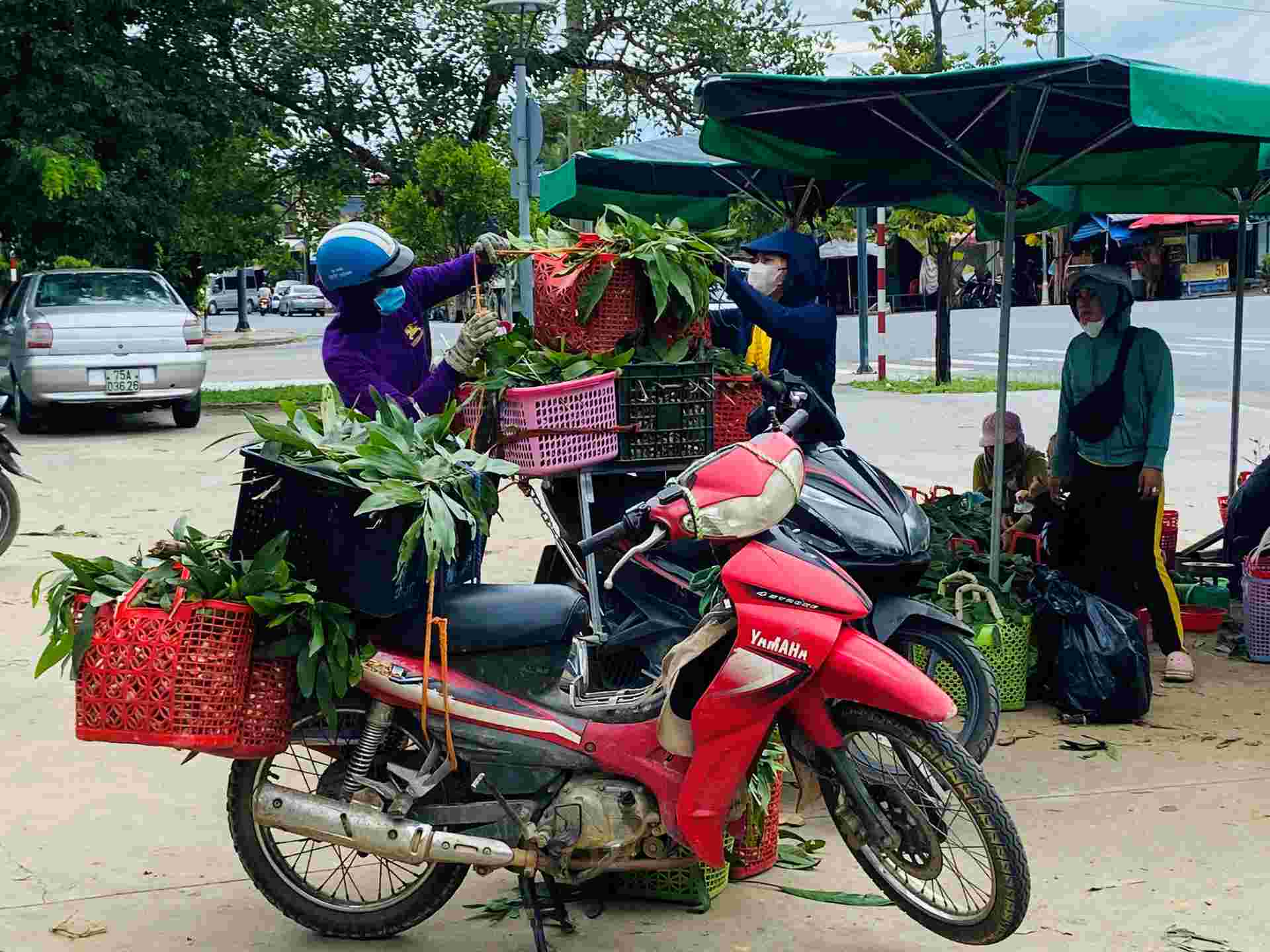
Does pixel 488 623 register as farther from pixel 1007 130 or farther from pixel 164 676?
pixel 1007 130

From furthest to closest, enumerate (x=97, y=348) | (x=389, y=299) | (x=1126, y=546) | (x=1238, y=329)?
(x=97, y=348) < (x=1238, y=329) < (x=1126, y=546) < (x=389, y=299)

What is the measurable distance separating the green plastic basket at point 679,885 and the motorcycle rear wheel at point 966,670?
115cm

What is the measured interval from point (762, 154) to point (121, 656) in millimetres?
4399

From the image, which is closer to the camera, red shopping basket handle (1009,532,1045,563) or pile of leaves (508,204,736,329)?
pile of leaves (508,204,736,329)

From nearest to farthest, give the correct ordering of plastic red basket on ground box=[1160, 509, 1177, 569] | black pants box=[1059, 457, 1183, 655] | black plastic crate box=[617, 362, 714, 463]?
black plastic crate box=[617, 362, 714, 463], black pants box=[1059, 457, 1183, 655], plastic red basket on ground box=[1160, 509, 1177, 569]

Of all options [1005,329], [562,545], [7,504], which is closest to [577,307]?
[562,545]

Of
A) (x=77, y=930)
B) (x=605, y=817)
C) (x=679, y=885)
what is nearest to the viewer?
(x=605, y=817)

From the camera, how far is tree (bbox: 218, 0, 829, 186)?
2006cm

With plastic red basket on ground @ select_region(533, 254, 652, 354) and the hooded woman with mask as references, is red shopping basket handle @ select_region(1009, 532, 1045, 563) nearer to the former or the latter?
the hooded woman with mask

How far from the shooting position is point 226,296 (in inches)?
2813

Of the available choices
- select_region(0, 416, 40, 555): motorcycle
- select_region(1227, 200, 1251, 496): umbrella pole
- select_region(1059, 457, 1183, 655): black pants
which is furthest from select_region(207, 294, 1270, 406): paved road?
select_region(1059, 457, 1183, 655): black pants

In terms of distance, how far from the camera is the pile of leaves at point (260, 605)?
11.9ft

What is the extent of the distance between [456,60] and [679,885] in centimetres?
1887

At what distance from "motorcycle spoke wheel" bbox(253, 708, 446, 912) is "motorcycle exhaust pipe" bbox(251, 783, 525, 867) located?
90mm
